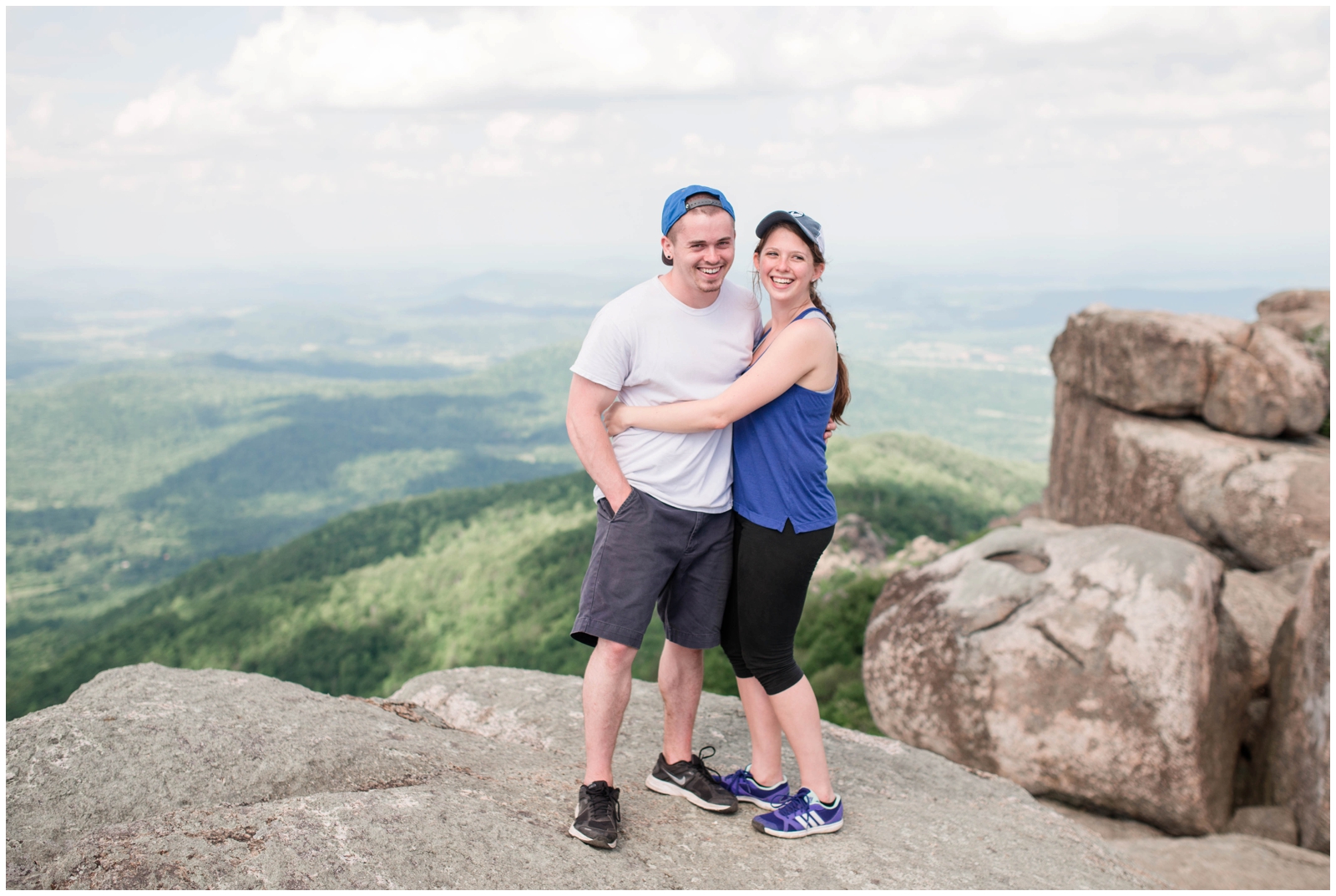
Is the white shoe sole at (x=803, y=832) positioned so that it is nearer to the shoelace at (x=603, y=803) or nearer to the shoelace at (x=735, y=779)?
the shoelace at (x=735, y=779)

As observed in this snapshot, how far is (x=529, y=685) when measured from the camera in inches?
249

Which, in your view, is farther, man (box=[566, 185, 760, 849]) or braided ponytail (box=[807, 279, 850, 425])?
braided ponytail (box=[807, 279, 850, 425])

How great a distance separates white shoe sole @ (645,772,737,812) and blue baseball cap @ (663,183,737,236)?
2820 mm

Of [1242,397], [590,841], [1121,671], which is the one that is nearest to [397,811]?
[590,841]

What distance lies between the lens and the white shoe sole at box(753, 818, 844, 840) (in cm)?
443

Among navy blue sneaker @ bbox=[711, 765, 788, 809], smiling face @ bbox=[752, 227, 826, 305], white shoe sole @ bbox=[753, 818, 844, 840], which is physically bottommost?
white shoe sole @ bbox=[753, 818, 844, 840]

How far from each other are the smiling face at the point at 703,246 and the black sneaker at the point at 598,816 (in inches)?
93.3

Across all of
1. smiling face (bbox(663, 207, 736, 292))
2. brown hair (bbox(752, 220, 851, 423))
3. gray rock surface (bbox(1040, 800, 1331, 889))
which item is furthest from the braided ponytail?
gray rock surface (bbox(1040, 800, 1331, 889))

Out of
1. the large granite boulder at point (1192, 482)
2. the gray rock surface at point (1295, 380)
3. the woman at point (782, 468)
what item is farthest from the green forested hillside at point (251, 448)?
the woman at point (782, 468)

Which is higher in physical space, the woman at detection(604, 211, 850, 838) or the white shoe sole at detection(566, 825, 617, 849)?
the woman at detection(604, 211, 850, 838)

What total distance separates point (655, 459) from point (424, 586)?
39.5m

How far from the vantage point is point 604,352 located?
13.0ft

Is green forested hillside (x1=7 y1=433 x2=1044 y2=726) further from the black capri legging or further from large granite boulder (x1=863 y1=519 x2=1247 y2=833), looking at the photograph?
the black capri legging

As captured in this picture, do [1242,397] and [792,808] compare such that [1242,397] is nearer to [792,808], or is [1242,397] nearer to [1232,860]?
[1232,860]
